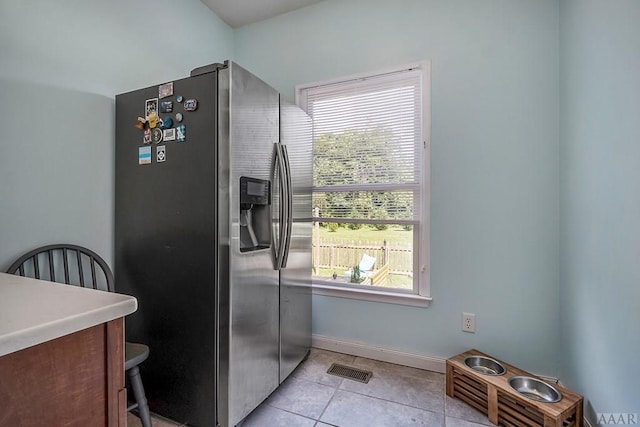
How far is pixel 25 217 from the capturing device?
1403 mm

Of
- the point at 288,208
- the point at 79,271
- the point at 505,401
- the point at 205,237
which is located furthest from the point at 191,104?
the point at 505,401

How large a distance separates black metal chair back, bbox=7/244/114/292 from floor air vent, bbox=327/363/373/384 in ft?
4.83

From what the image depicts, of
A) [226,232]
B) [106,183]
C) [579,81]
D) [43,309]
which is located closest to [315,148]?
[226,232]

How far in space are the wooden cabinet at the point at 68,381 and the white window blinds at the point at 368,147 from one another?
6.03ft

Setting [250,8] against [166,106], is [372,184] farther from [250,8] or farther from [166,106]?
[250,8]

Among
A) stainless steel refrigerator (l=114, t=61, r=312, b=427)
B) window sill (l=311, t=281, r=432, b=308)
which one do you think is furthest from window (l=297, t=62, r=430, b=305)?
stainless steel refrigerator (l=114, t=61, r=312, b=427)

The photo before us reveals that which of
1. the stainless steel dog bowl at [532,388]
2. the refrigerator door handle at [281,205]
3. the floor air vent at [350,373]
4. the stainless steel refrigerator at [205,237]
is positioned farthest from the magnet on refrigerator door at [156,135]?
the stainless steel dog bowl at [532,388]

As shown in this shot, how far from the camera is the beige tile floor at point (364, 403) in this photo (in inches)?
63.1

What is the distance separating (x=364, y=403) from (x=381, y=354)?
0.52 m

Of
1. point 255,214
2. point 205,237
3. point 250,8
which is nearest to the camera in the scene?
point 205,237

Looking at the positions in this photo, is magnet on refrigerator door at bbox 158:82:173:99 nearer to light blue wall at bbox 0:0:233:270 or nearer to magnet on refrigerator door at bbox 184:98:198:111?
magnet on refrigerator door at bbox 184:98:198:111

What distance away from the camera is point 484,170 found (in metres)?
1.98

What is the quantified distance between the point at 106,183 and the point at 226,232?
876 mm

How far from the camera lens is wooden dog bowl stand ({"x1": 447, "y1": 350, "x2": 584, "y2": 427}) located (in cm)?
140
